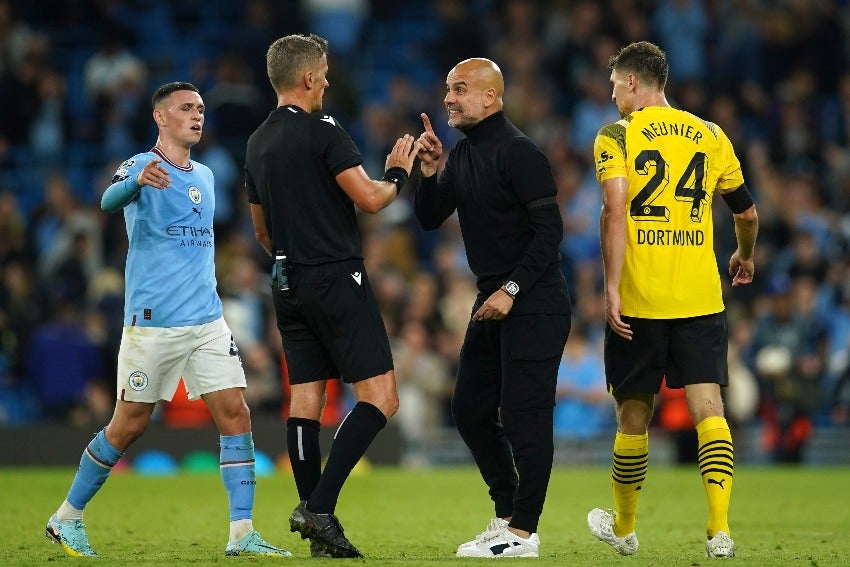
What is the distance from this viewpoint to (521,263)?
7.56 m

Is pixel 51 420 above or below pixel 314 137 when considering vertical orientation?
below

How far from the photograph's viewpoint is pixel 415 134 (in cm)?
1914

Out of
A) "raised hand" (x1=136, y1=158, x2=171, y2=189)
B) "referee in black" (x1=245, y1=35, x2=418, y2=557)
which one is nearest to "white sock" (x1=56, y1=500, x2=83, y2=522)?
"referee in black" (x1=245, y1=35, x2=418, y2=557)

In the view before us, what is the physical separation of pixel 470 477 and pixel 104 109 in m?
8.16

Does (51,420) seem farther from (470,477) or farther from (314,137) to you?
(314,137)

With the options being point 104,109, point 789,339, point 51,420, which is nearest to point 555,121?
point 789,339

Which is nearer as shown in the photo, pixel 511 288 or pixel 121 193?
pixel 511 288

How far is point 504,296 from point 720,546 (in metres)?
1.61

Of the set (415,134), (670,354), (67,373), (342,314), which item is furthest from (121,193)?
(415,134)

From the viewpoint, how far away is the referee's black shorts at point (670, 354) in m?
7.79

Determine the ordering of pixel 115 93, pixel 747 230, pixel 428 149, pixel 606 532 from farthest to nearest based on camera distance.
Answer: pixel 115 93 → pixel 747 230 → pixel 606 532 → pixel 428 149

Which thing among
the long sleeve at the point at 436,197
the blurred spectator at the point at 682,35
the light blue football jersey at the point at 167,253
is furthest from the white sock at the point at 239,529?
the blurred spectator at the point at 682,35

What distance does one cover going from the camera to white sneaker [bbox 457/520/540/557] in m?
7.42

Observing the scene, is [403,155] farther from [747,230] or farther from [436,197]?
[747,230]
